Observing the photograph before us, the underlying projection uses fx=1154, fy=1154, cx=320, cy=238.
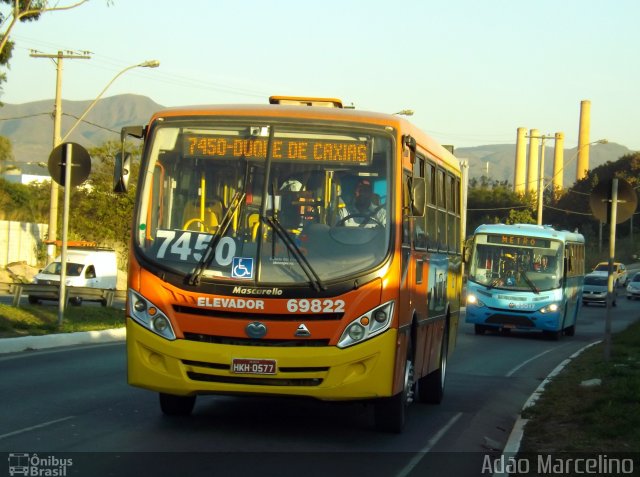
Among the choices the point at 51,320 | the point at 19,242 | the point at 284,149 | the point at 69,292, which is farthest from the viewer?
the point at 19,242

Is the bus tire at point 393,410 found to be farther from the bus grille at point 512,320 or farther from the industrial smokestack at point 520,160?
the industrial smokestack at point 520,160

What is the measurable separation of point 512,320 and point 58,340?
14636mm

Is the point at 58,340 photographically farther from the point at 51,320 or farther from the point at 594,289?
the point at 594,289

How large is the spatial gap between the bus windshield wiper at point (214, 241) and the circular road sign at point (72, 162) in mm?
10888

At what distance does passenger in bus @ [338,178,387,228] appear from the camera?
10.2 m

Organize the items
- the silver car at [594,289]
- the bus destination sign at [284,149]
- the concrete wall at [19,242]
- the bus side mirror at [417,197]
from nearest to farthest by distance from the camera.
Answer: the bus destination sign at [284,149] → the bus side mirror at [417,197] → the concrete wall at [19,242] → the silver car at [594,289]

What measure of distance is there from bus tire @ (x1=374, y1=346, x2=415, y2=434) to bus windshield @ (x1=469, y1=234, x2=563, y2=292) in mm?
20128

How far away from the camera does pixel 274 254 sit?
9.99 metres

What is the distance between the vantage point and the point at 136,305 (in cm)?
1008

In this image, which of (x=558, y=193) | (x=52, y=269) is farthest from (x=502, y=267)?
(x=558, y=193)

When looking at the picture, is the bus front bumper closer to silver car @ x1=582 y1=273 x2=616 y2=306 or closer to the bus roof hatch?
the bus roof hatch

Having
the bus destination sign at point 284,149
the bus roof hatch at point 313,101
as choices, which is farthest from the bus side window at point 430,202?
the bus destination sign at point 284,149

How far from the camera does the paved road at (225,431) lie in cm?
887

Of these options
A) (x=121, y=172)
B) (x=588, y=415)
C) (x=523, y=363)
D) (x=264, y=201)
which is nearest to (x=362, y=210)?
(x=264, y=201)
